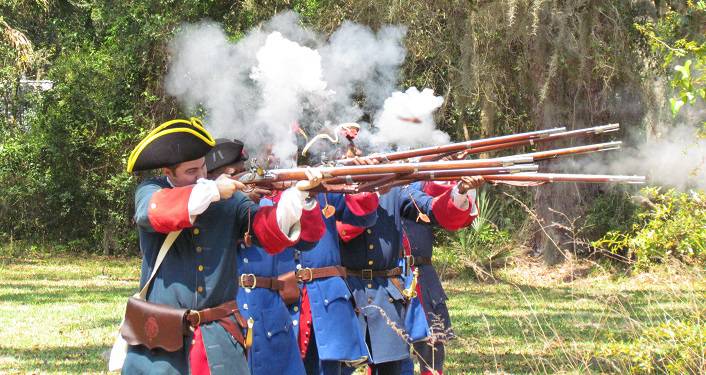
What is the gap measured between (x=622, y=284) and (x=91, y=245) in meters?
11.7

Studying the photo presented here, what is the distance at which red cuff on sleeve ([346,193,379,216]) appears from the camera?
20.5 ft

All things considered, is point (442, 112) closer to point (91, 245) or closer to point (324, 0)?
point (324, 0)

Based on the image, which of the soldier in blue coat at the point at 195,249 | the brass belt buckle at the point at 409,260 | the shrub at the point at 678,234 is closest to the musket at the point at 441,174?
the soldier in blue coat at the point at 195,249

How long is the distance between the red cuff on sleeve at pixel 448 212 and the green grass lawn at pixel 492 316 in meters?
0.58

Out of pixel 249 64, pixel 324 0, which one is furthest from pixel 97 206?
pixel 249 64

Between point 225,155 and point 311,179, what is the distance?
64.7 inches

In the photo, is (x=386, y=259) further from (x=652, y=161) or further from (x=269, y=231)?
(x=652, y=161)

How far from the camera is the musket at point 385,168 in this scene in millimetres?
4125

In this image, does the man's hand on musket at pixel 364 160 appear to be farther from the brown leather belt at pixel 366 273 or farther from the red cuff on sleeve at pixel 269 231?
the brown leather belt at pixel 366 273

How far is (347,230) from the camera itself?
6.57 meters

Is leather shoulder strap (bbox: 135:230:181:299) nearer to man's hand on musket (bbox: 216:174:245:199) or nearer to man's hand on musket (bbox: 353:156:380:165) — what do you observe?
man's hand on musket (bbox: 216:174:245:199)

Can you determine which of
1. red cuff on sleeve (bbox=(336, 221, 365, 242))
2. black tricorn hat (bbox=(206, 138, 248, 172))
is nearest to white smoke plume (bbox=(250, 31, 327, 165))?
black tricorn hat (bbox=(206, 138, 248, 172))

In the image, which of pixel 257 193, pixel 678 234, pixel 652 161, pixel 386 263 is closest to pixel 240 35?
pixel 652 161

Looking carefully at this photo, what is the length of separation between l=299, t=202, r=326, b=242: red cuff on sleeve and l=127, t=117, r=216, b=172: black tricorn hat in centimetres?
58
